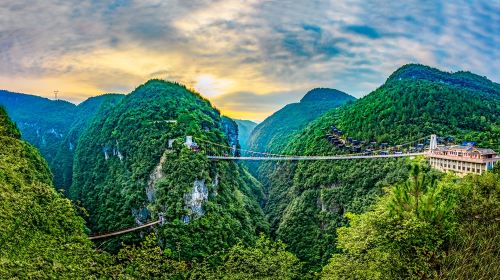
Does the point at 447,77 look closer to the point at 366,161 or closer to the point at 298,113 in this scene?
the point at 366,161

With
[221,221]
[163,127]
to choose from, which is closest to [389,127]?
[221,221]

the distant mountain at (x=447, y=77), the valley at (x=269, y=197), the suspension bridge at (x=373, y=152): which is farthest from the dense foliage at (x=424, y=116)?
the distant mountain at (x=447, y=77)

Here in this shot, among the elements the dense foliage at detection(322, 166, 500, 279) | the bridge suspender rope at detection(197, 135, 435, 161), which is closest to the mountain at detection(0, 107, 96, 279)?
the dense foliage at detection(322, 166, 500, 279)

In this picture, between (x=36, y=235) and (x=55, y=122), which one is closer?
(x=36, y=235)

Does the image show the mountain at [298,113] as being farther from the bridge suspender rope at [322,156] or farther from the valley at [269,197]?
the bridge suspender rope at [322,156]

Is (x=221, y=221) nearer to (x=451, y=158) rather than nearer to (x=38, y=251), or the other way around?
(x=451, y=158)

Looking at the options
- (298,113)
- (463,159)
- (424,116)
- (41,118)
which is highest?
(298,113)

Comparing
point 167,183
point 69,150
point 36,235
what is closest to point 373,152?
point 167,183
